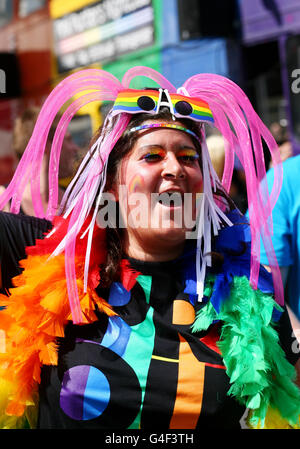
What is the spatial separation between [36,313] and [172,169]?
551 millimetres

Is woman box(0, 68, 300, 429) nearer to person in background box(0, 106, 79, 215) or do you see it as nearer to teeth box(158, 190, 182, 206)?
teeth box(158, 190, 182, 206)

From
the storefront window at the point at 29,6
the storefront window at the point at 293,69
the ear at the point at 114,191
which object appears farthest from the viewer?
the storefront window at the point at 29,6

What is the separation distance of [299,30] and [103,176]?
4.64 metres

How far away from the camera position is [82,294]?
55.2 inches

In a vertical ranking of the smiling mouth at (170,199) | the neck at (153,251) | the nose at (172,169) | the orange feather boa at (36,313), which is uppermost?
the nose at (172,169)

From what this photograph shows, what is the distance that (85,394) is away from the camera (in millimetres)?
1298

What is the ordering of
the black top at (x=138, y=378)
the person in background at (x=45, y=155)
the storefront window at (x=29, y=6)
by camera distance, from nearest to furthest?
the black top at (x=138, y=378) < the person in background at (x=45, y=155) < the storefront window at (x=29, y=6)

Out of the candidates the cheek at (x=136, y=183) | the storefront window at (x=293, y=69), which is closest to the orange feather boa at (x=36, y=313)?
the cheek at (x=136, y=183)

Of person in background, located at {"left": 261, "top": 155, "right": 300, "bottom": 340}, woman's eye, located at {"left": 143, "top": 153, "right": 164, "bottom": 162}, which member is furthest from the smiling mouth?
person in background, located at {"left": 261, "top": 155, "right": 300, "bottom": 340}

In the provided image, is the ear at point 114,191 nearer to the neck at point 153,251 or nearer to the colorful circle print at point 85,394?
the neck at point 153,251

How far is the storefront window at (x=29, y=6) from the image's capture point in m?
8.77

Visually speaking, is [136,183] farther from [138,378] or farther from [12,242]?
[138,378]

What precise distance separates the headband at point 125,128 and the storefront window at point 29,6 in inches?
318

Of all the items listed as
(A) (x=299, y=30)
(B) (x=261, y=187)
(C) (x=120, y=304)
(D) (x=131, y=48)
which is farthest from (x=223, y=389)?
(D) (x=131, y=48)
